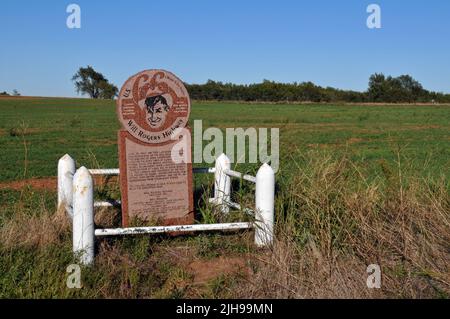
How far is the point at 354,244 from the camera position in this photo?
16.6ft

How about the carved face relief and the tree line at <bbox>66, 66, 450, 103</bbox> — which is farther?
the tree line at <bbox>66, 66, 450, 103</bbox>

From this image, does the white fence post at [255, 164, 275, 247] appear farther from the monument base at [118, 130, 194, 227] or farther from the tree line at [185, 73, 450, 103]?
A: the tree line at [185, 73, 450, 103]

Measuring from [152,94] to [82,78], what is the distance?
341ft

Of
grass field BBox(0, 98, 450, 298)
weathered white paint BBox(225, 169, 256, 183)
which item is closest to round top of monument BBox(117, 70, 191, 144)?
weathered white paint BBox(225, 169, 256, 183)

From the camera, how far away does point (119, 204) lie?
6223 mm

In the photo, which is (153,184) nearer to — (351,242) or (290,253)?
(290,253)

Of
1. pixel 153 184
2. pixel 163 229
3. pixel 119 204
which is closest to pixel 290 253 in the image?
pixel 163 229

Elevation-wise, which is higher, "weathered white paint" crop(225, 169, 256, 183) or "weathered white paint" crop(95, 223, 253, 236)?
"weathered white paint" crop(225, 169, 256, 183)

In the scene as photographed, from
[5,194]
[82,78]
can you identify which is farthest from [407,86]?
[5,194]

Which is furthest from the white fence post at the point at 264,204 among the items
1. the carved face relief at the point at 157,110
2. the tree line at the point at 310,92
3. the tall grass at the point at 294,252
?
the tree line at the point at 310,92

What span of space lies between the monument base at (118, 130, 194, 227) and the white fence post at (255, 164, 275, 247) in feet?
3.01

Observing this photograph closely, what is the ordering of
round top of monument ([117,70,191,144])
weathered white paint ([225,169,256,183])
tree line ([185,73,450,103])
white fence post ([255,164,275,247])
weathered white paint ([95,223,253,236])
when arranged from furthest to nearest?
tree line ([185,73,450,103]) → weathered white paint ([225,169,256,183]) → round top of monument ([117,70,191,144]) → white fence post ([255,164,275,247]) → weathered white paint ([95,223,253,236])

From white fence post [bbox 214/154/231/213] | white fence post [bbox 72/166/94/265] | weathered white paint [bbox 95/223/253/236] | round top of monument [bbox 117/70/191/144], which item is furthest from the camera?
white fence post [bbox 214/154/231/213]

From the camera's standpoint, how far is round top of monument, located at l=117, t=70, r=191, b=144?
18.7 feet
